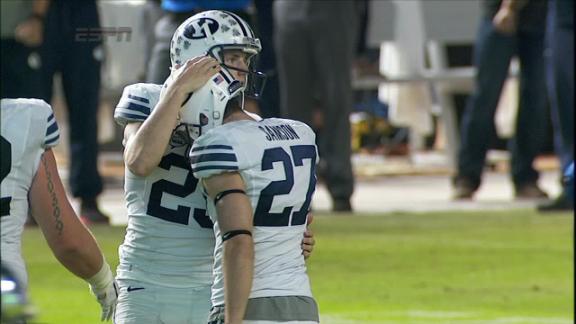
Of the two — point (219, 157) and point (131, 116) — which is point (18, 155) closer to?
point (219, 157)

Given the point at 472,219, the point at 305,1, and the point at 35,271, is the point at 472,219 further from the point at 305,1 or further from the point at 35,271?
the point at 35,271

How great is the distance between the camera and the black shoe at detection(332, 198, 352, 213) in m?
11.9

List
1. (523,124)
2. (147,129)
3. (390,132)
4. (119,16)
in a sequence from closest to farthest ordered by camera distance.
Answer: (147,129), (119,16), (523,124), (390,132)


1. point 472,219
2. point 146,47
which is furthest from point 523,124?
point 146,47

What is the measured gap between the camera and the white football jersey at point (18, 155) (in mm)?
4324

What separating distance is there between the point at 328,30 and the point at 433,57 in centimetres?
454

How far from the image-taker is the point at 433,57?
16.3 meters

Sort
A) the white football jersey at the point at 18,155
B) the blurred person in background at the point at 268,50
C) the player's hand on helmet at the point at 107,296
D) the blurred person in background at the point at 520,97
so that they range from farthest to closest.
Answer: the blurred person in background at the point at 520,97 → the blurred person in background at the point at 268,50 → the player's hand on helmet at the point at 107,296 → the white football jersey at the point at 18,155

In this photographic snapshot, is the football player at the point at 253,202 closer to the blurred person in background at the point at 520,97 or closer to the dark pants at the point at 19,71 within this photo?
the dark pants at the point at 19,71

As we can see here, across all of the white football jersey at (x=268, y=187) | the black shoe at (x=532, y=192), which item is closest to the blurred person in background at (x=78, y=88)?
the black shoe at (x=532, y=192)

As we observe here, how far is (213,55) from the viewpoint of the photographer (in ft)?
16.6

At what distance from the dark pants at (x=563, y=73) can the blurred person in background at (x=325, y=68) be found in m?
1.38

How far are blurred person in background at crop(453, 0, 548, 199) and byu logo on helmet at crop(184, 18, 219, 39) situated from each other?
7351 millimetres

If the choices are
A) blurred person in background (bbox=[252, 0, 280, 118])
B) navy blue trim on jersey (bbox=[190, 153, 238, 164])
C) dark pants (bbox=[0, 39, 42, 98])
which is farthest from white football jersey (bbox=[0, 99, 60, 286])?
dark pants (bbox=[0, 39, 42, 98])
